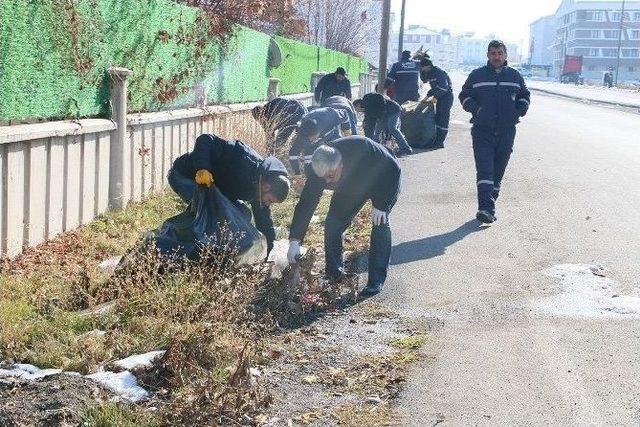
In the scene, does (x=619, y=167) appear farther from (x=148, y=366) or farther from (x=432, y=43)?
(x=432, y=43)

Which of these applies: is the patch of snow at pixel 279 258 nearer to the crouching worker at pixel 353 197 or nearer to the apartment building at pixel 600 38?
the crouching worker at pixel 353 197

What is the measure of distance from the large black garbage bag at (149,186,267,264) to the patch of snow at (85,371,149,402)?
1.87 m

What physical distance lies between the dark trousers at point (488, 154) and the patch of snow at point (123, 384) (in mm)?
6234

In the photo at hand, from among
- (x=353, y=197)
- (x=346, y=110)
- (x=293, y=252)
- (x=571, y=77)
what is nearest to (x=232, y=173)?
(x=293, y=252)

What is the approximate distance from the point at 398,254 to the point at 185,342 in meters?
4.08

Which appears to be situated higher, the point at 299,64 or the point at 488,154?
the point at 299,64

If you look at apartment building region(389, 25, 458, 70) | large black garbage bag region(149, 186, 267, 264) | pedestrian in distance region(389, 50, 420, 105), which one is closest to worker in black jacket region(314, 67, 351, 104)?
pedestrian in distance region(389, 50, 420, 105)

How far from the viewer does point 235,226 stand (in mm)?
6879

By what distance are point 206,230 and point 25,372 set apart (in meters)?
2.19

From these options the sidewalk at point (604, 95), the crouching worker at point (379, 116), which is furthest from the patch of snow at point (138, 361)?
the sidewalk at point (604, 95)

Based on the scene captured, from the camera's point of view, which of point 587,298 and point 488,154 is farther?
point 488,154

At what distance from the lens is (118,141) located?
9.34m

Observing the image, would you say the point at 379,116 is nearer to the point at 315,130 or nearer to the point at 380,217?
the point at 315,130

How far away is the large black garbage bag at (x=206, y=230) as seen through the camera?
22.1 ft
